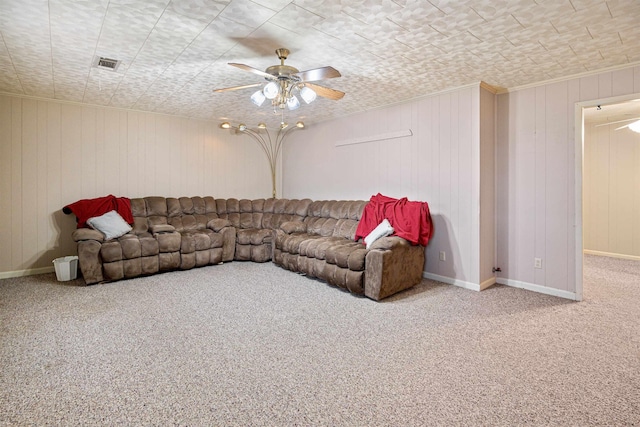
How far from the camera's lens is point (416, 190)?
459 cm

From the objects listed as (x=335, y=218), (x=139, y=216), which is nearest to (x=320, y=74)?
(x=335, y=218)

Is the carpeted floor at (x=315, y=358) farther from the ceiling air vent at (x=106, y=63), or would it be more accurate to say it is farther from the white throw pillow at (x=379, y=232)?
the ceiling air vent at (x=106, y=63)

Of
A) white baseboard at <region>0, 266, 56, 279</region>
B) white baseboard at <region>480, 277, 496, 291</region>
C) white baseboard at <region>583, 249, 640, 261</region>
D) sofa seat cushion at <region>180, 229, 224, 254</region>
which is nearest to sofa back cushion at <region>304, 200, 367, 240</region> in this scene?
sofa seat cushion at <region>180, 229, 224, 254</region>

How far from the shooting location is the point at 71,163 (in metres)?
4.82

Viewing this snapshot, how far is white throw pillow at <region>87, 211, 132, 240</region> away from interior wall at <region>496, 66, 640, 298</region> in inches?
185

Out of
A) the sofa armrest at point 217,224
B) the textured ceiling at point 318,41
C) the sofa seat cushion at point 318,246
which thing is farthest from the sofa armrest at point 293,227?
the textured ceiling at point 318,41

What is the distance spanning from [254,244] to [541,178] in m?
3.89

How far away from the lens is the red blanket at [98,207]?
446cm

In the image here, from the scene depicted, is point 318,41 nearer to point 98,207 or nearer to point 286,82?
point 286,82

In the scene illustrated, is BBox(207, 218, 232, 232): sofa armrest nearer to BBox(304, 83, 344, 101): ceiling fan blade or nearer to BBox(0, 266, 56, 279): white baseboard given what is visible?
BBox(0, 266, 56, 279): white baseboard

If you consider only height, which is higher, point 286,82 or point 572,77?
point 572,77

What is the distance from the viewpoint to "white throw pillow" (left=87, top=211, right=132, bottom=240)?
4.30m

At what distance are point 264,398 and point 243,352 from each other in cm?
57

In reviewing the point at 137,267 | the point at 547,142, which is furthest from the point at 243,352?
the point at 547,142
